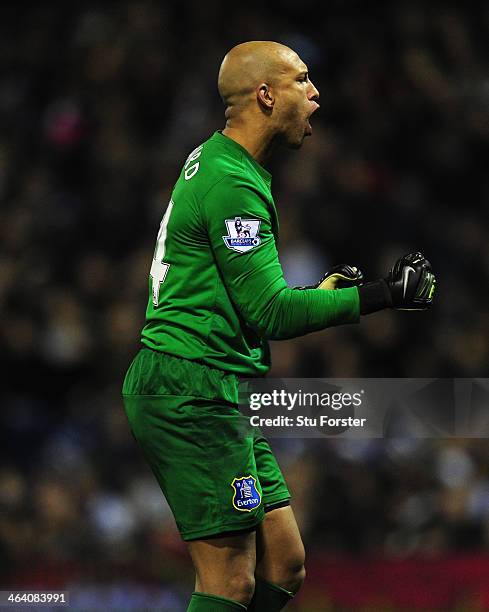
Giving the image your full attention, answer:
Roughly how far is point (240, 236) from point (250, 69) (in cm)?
47

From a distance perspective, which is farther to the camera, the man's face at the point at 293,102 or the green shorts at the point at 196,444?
the man's face at the point at 293,102

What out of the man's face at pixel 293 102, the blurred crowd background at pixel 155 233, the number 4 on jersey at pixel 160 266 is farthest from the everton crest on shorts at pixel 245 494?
the blurred crowd background at pixel 155 233

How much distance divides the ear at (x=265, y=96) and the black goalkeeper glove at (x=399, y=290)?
50 cm

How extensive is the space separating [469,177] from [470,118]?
313mm

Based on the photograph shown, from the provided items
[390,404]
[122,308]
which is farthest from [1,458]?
[390,404]

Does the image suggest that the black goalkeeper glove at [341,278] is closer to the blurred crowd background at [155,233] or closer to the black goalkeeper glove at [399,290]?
the black goalkeeper glove at [399,290]

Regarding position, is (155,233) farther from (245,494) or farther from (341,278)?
(245,494)

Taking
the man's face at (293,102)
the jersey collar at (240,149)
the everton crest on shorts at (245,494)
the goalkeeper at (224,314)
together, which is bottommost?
the everton crest on shorts at (245,494)

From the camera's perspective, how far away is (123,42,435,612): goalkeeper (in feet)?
8.82

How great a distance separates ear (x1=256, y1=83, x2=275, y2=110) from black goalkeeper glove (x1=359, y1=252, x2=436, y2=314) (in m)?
0.50

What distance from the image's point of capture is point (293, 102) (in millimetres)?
2910

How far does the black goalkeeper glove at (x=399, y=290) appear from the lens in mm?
2740

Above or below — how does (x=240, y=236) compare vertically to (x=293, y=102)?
below

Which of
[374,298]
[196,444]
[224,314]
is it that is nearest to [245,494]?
[196,444]
